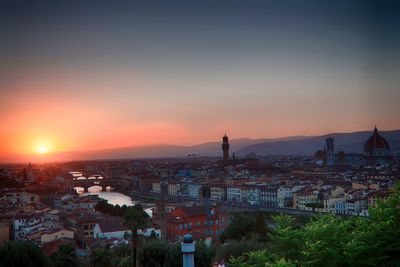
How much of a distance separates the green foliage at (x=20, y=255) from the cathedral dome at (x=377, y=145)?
2158cm

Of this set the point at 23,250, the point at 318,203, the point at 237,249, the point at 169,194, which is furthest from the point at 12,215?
the point at 169,194

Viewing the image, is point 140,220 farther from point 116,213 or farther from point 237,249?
point 237,249

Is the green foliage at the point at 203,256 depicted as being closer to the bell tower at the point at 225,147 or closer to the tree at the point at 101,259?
the tree at the point at 101,259

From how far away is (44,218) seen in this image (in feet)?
27.2

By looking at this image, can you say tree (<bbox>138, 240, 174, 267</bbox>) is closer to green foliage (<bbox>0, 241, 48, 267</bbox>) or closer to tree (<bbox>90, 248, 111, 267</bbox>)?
tree (<bbox>90, 248, 111, 267</bbox>)

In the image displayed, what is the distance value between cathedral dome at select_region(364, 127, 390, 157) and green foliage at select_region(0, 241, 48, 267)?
70.8 ft

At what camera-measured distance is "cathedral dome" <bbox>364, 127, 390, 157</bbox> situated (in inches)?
921

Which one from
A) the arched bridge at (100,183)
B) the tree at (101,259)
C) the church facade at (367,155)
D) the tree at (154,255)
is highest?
the church facade at (367,155)

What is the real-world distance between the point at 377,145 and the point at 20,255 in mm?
22469

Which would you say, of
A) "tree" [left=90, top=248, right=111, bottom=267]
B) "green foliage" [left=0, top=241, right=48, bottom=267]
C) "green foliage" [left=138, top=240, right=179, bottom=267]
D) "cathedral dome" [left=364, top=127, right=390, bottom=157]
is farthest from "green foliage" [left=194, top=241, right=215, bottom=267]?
"cathedral dome" [left=364, top=127, right=390, bottom=157]

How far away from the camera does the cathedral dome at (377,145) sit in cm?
2339

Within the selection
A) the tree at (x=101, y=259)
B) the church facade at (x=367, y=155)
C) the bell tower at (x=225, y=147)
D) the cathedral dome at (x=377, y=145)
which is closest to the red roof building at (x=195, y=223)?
the tree at (x=101, y=259)

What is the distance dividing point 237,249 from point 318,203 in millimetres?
7170

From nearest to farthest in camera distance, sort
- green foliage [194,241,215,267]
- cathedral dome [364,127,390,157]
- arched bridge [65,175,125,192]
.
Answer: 1. green foliage [194,241,215,267]
2. arched bridge [65,175,125,192]
3. cathedral dome [364,127,390,157]
